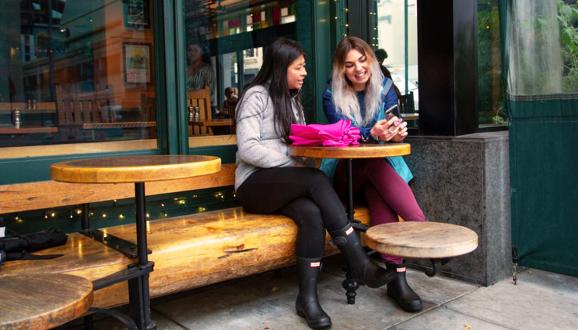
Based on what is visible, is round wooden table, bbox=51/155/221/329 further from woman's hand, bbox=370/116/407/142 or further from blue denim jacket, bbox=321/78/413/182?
blue denim jacket, bbox=321/78/413/182

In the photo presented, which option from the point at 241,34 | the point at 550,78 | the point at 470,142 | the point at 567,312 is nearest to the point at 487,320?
the point at 567,312

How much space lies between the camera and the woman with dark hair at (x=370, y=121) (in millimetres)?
2844

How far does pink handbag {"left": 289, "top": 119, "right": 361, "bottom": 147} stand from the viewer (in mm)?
2621

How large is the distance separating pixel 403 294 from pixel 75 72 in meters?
5.74

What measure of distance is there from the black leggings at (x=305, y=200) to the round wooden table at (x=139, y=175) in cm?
63

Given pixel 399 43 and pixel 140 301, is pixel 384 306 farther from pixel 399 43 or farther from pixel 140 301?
pixel 399 43

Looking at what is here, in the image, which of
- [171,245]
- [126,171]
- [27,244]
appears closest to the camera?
[126,171]

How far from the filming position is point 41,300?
4.42 feet

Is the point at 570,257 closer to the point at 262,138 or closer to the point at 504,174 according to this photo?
the point at 504,174

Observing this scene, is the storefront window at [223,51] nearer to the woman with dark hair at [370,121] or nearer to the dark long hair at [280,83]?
the dark long hair at [280,83]

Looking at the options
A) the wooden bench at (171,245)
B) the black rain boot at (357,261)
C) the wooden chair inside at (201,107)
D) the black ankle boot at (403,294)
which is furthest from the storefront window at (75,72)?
the black ankle boot at (403,294)

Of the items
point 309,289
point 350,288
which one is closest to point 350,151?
point 309,289

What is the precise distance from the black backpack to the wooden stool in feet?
4.19

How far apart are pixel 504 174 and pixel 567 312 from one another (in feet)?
2.78
